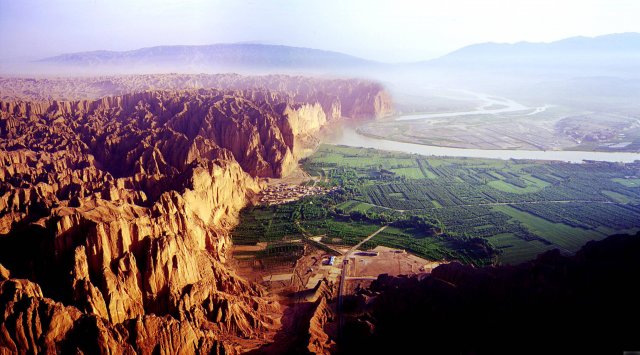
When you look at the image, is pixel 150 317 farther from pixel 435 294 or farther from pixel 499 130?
pixel 499 130

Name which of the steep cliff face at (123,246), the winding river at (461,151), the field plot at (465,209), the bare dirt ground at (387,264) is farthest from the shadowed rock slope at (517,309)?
the winding river at (461,151)

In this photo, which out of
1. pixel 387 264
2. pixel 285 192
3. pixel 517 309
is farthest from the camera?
pixel 285 192

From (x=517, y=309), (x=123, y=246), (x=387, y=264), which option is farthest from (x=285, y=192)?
(x=517, y=309)

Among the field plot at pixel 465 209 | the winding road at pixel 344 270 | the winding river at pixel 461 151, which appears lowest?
the winding road at pixel 344 270

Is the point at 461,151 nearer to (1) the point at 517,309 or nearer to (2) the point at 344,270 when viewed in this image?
(2) the point at 344,270

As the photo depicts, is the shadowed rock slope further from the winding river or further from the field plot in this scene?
the winding river

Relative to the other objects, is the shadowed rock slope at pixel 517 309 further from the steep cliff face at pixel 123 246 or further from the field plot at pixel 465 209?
the field plot at pixel 465 209
